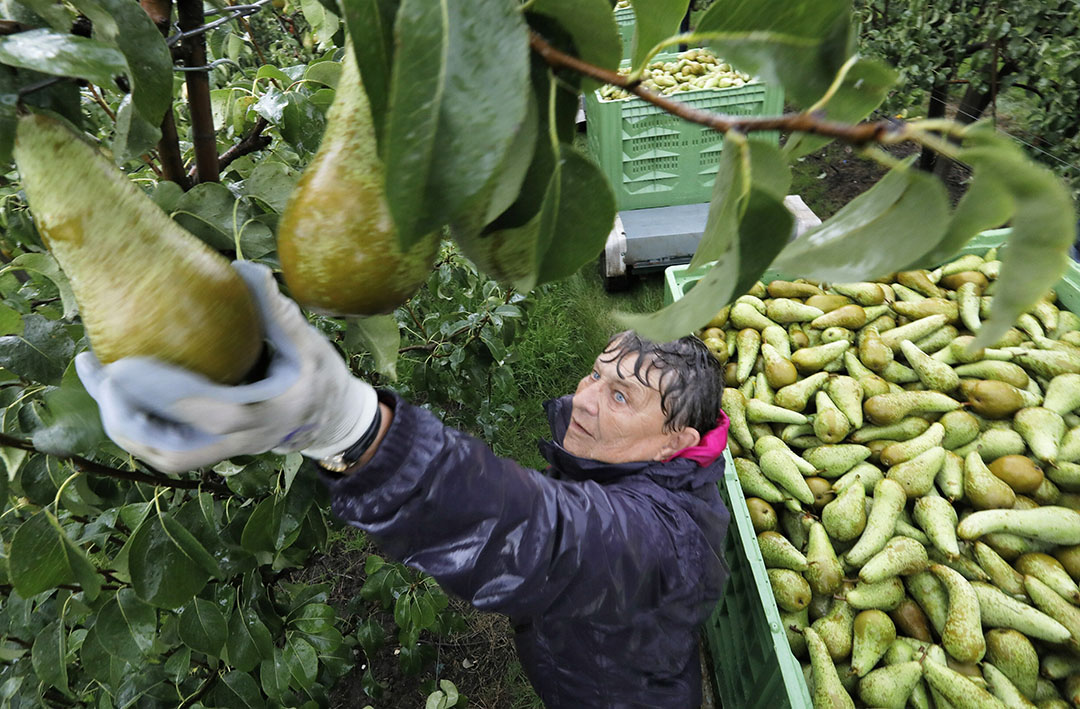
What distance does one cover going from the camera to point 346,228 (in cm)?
51

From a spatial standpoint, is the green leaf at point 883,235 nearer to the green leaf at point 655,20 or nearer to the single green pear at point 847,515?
the green leaf at point 655,20

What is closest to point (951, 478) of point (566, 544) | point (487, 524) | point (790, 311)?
point (790, 311)

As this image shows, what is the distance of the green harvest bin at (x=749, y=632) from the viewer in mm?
1682

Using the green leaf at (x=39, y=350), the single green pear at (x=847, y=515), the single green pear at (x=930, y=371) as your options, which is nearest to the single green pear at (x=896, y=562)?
the single green pear at (x=847, y=515)

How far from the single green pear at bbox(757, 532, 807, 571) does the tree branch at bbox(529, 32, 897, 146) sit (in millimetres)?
1845

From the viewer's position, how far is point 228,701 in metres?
1.31

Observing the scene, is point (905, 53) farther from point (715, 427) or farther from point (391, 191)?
point (391, 191)

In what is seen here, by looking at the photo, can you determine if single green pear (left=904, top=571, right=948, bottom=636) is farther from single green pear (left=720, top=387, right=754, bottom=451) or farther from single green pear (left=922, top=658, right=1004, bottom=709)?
single green pear (left=720, top=387, right=754, bottom=451)

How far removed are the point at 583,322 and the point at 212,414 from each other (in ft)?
11.2

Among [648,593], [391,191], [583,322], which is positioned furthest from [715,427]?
[583,322]

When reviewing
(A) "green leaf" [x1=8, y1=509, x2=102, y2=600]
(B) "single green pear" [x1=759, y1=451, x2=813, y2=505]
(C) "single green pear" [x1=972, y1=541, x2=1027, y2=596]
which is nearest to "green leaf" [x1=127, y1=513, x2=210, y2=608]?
(A) "green leaf" [x1=8, y1=509, x2=102, y2=600]

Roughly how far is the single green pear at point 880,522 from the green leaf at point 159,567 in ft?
6.09

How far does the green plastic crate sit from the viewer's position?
3.71m

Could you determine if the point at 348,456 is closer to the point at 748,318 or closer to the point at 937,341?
the point at 748,318
